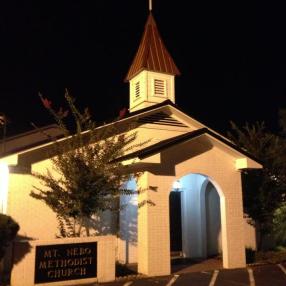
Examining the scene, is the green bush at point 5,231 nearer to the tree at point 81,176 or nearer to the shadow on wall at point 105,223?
the tree at point 81,176

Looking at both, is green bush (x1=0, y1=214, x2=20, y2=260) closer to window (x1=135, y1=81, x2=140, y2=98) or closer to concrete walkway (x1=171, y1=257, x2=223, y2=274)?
concrete walkway (x1=171, y1=257, x2=223, y2=274)

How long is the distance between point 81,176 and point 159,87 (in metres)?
8.65

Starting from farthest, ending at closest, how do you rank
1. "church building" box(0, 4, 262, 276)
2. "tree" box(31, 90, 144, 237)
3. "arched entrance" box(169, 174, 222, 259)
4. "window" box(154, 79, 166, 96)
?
1. "window" box(154, 79, 166, 96)
2. "arched entrance" box(169, 174, 222, 259)
3. "church building" box(0, 4, 262, 276)
4. "tree" box(31, 90, 144, 237)

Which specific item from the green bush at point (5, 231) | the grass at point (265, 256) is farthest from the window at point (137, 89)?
the green bush at point (5, 231)

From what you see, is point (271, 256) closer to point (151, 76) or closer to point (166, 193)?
point (166, 193)

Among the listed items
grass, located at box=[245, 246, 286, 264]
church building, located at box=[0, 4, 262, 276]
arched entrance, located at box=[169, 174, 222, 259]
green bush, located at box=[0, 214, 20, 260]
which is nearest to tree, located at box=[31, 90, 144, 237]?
church building, located at box=[0, 4, 262, 276]

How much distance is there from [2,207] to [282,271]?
882cm

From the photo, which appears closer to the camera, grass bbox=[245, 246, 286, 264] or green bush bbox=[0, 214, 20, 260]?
green bush bbox=[0, 214, 20, 260]

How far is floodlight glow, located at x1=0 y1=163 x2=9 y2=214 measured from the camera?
40.7 ft

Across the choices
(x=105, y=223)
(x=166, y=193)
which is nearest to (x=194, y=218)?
(x=166, y=193)

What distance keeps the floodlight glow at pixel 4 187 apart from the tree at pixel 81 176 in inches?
34.9

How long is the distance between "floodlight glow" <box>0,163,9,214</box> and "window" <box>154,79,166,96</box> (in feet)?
27.6

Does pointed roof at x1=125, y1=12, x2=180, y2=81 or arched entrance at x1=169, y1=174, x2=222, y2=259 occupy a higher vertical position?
pointed roof at x1=125, y1=12, x2=180, y2=81

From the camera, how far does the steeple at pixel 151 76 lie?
736 inches
